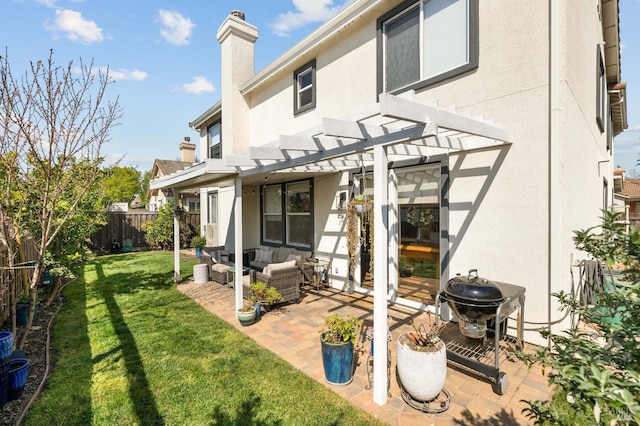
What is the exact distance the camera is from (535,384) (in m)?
3.89

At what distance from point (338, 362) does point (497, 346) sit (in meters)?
1.99

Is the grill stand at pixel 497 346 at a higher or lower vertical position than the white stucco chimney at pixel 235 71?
lower

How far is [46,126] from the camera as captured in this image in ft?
14.8

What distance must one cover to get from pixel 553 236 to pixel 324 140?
12.2 ft

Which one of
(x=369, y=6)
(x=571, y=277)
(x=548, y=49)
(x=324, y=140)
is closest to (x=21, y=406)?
(x=324, y=140)

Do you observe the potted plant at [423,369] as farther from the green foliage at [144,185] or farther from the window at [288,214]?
the green foliage at [144,185]

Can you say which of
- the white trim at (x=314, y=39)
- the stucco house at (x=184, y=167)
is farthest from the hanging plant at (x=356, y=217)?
the stucco house at (x=184, y=167)

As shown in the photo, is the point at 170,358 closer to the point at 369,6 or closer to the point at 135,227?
the point at 369,6

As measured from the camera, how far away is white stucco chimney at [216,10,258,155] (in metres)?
11.1

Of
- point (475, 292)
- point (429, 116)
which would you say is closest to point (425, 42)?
point (429, 116)

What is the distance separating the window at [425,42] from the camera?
5.56 metres

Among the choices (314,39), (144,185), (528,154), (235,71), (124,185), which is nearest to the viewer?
(528,154)

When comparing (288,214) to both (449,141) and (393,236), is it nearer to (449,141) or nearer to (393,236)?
(393,236)

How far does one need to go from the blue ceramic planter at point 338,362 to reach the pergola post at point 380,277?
44 centimetres
